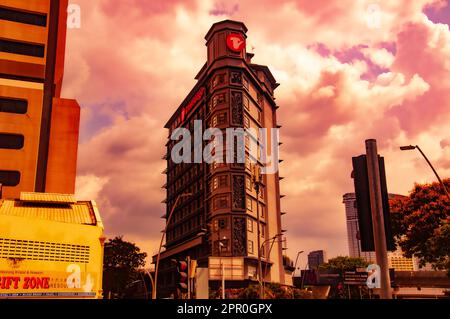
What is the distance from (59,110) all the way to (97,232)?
4038 centimetres

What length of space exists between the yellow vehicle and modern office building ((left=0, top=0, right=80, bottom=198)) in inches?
1299

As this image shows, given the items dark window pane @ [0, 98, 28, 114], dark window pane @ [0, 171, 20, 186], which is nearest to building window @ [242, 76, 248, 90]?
dark window pane @ [0, 98, 28, 114]

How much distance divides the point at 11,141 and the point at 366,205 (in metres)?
58.7

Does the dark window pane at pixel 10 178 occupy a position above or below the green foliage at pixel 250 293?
above

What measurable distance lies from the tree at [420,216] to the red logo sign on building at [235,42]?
46.4 meters

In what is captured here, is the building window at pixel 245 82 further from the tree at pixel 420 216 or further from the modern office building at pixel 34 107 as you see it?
the tree at pixel 420 216

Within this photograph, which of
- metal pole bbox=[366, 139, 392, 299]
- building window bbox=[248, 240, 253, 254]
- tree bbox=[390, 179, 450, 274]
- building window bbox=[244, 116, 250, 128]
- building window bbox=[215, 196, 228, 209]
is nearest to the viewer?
metal pole bbox=[366, 139, 392, 299]

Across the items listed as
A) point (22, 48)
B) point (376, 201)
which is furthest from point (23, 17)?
point (376, 201)

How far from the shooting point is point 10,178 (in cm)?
5412

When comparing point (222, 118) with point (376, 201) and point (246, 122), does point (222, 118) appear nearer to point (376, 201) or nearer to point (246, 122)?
point (246, 122)

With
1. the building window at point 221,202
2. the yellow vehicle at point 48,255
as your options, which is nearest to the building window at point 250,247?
the building window at point 221,202

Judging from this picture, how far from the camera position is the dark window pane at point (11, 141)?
55450 millimetres

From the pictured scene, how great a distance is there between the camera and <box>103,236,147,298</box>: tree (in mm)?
69875

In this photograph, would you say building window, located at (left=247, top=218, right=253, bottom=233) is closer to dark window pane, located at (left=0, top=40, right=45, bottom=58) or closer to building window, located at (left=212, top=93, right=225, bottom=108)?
building window, located at (left=212, top=93, right=225, bottom=108)
